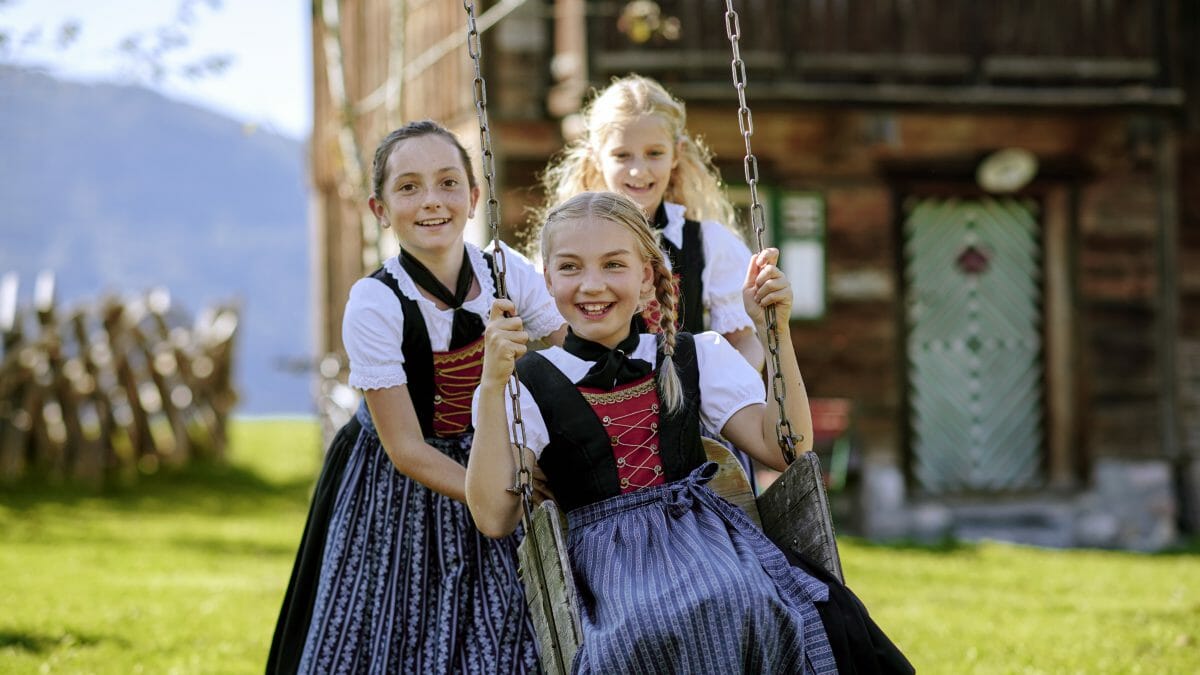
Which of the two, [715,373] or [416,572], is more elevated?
[715,373]

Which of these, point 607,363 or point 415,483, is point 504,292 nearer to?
point 607,363

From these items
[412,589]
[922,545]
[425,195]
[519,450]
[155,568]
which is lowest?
[922,545]

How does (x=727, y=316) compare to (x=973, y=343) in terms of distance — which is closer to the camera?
(x=727, y=316)

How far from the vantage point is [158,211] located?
43938 millimetres

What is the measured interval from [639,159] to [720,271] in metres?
0.38

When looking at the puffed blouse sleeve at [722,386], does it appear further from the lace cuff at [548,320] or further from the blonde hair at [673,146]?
the blonde hair at [673,146]

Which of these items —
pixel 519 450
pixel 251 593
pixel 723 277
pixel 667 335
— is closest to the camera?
pixel 519 450

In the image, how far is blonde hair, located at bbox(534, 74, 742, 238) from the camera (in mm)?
3535

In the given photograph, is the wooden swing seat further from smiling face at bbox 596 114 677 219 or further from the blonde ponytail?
smiling face at bbox 596 114 677 219

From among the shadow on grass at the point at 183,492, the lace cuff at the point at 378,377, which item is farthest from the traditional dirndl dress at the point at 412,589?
the shadow on grass at the point at 183,492

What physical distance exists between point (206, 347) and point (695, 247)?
980 cm

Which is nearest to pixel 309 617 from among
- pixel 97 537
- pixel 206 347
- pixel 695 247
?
pixel 695 247

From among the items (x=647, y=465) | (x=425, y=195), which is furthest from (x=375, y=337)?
(x=647, y=465)

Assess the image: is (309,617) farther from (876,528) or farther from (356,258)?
(356,258)
